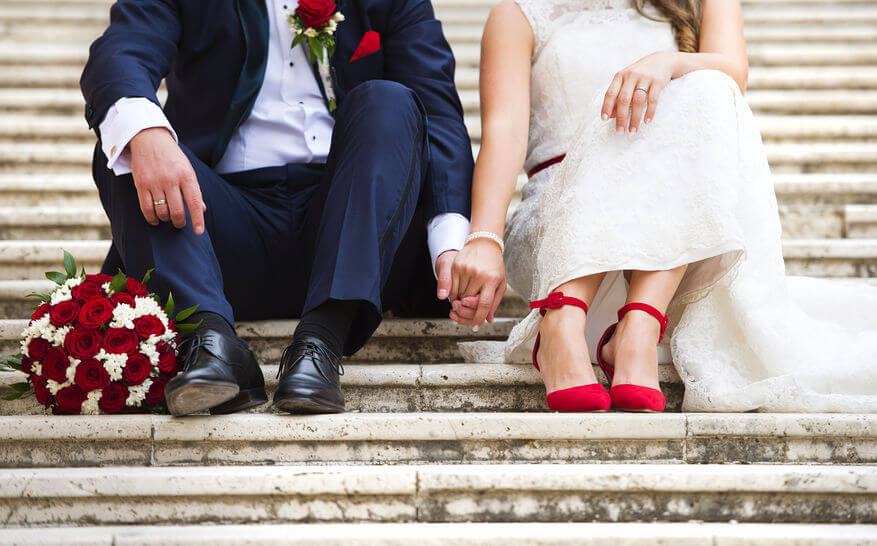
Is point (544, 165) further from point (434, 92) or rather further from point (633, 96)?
point (633, 96)

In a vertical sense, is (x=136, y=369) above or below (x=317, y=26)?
below

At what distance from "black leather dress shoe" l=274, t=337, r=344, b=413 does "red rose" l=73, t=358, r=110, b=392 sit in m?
0.33

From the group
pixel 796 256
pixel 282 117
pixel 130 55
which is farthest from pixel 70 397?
pixel 796 256

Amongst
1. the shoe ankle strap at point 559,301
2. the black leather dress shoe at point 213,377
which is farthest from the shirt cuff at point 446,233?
the black leather dress shoe at point 213,377

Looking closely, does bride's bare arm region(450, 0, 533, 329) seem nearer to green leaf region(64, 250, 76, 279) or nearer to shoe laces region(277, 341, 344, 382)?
shoe laces region(277, 341, 344, 382)

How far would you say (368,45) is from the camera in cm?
189

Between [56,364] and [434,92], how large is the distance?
1037 mm

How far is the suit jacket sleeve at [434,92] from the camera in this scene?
5.73 feet

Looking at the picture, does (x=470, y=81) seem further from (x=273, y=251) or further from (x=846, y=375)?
(x=846, y=375)

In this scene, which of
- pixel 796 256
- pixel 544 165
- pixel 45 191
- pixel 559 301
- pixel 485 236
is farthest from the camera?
pixel 45 191

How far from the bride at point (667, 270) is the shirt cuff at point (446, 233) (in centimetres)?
4

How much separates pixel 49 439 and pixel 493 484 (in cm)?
85

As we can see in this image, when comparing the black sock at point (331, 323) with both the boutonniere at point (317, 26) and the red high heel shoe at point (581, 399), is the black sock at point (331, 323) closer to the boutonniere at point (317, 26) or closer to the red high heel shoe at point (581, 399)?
the red high heel shoe at point (581, 399)

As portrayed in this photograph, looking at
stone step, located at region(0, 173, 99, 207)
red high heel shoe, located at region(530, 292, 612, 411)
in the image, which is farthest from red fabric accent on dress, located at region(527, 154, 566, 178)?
stone step, located at region(0, 173, 99, 207)
